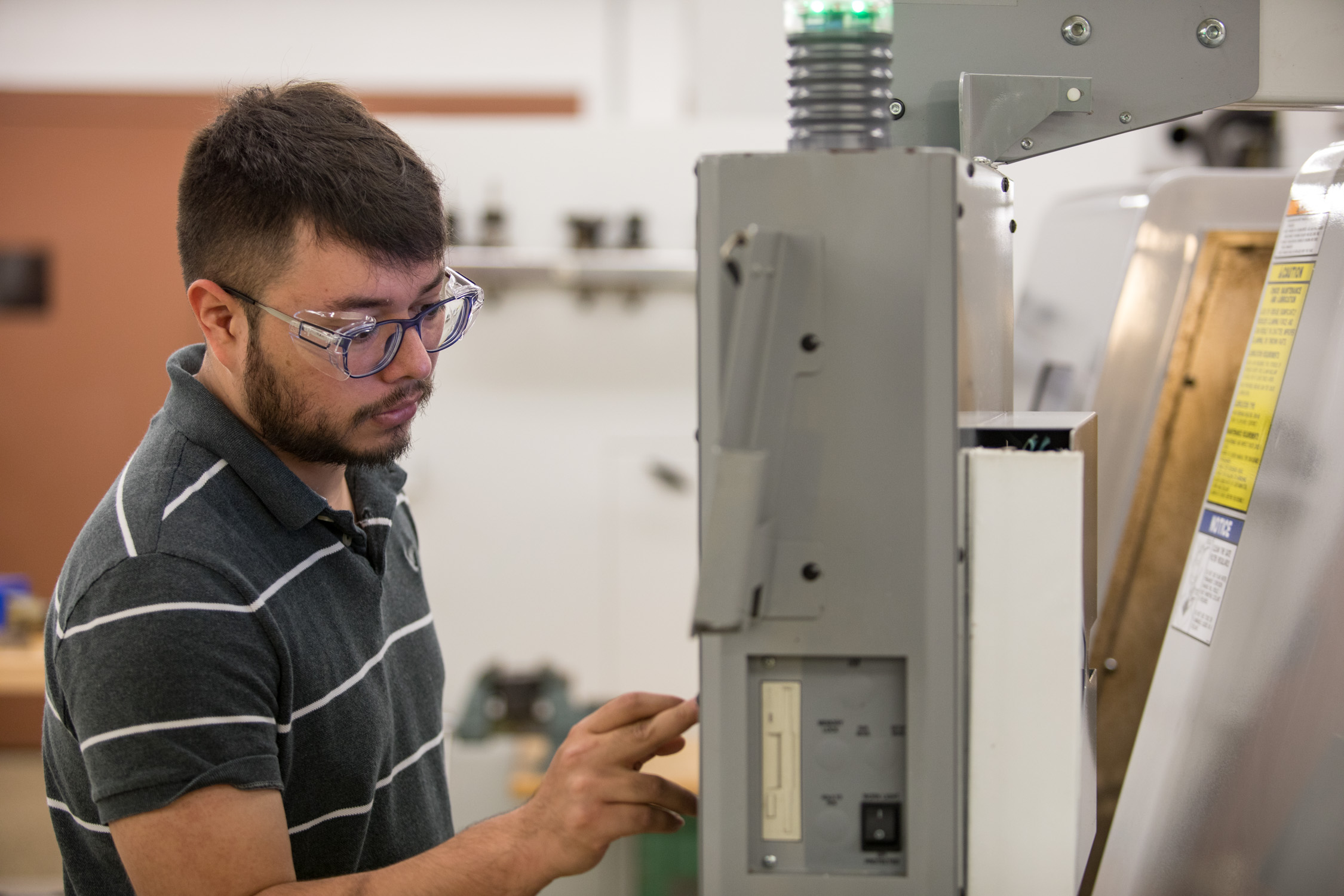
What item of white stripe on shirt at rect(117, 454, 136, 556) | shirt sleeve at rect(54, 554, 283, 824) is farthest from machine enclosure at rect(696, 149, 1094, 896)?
white stripe on shirt at rect(117, 454, 136, 556)

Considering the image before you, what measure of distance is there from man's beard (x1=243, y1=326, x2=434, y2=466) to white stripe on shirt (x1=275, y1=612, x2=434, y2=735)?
224mm

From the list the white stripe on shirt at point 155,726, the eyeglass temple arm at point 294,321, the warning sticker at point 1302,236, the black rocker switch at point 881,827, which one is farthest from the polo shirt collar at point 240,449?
the warning sticker at point 1302,236

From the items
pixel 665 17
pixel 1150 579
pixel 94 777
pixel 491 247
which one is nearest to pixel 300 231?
pixel 94 777

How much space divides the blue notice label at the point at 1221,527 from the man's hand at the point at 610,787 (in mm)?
668

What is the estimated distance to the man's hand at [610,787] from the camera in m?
0.94

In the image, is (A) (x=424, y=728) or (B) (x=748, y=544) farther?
(A) (x=424, y=728)

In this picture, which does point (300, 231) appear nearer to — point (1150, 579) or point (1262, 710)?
point (1262, 710)

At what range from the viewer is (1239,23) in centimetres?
101

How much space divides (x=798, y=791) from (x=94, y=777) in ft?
1.97

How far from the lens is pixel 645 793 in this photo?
938mm

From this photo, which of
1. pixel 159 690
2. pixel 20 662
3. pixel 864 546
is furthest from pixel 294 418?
pixel 20 662

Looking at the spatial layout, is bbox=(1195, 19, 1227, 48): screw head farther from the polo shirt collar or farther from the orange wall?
the orange wall

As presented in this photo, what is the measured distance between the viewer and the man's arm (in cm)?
90

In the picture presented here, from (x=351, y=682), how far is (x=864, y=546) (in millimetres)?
624
